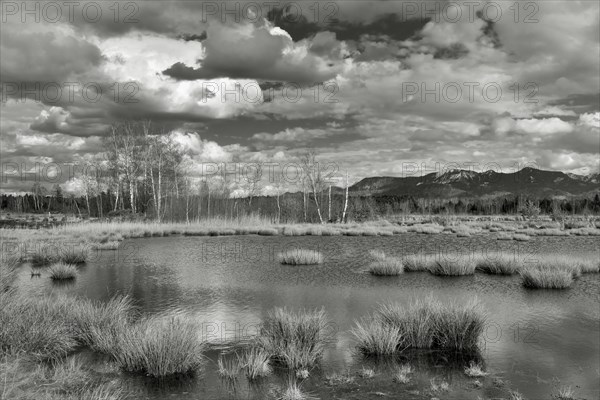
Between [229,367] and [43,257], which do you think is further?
[43,257]

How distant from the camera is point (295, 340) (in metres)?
9.02

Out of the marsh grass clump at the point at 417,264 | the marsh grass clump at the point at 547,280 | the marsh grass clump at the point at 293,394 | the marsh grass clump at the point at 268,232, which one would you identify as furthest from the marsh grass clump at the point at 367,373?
the marsh grass clump at the point at 268,232

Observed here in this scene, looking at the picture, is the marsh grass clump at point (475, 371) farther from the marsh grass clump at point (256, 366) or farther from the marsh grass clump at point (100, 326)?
the marsh grass clump at point (100, 326)

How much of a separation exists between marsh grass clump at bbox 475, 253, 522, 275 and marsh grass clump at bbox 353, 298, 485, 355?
9678mm

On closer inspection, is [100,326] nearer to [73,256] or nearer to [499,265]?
[73,256]

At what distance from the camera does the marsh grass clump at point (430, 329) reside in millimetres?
9398

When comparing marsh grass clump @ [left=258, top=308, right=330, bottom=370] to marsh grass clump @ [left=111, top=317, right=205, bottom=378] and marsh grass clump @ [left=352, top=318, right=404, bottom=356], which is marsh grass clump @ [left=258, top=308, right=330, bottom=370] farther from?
marsh grass clump @ [left=111, top=317, right=205, bottom=378]

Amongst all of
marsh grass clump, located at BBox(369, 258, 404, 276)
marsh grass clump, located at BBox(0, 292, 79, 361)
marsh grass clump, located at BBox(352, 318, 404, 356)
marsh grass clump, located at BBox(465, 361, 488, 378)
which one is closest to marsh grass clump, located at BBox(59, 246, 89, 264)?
marsh grass clump, located at BBox(0, 292, 79, 361)

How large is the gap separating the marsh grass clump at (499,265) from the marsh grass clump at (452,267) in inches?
29.1

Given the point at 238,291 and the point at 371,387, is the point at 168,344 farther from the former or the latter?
the point at 238,291

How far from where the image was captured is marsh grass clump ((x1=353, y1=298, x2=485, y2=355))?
940 centimetres

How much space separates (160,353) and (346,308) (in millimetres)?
6221

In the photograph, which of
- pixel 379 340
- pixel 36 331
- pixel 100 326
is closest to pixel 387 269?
pixel 379 340

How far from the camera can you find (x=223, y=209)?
5178 cm
